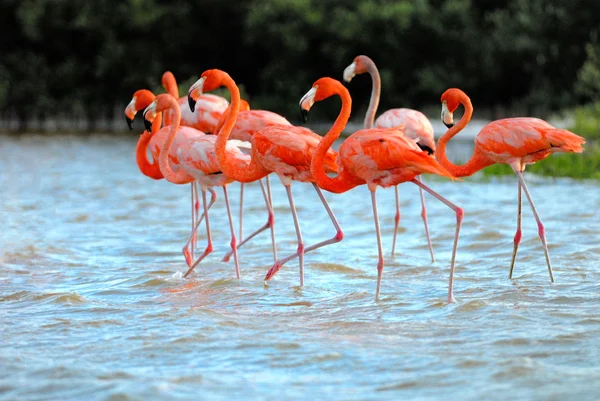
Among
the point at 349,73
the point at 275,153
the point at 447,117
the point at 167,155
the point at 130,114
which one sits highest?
the point at 349,73

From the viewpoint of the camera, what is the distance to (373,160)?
5.82m

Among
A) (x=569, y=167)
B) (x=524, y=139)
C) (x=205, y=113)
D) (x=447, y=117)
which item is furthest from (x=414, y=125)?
(x=569, y=167)

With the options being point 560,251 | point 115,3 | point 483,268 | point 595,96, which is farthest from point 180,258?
point 115,3

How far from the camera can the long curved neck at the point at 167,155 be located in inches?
274

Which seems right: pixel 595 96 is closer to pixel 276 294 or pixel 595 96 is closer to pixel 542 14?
pixel 542 14

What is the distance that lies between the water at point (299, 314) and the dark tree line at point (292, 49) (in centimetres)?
1410

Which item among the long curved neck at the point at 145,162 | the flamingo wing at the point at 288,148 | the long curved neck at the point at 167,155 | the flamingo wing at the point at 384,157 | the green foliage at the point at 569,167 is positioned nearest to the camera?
the flamingo wing at the point at 384,157

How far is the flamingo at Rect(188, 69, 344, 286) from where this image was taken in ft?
20.6

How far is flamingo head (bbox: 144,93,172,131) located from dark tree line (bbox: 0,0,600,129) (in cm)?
1773

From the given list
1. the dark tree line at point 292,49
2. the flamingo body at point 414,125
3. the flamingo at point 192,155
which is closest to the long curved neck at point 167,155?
the flamingo at point 192,155

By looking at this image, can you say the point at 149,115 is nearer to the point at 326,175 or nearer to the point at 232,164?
the point at 232,164

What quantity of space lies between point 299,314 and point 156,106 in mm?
1917

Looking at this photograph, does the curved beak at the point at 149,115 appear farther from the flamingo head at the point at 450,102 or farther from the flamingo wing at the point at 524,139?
the flamingo wing at the point at 524,139

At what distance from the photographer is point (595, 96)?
17.5 metres
